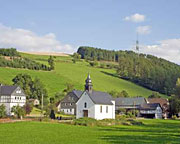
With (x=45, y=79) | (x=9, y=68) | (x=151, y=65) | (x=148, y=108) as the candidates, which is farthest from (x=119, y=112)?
(x=151, y=65)

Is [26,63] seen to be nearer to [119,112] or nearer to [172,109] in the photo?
[119,112]

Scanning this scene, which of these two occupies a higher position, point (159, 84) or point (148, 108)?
point (159, 84)

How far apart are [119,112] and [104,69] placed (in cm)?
6383

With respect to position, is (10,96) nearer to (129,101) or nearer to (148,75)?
(129,101)

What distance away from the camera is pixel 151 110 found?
101875 mm

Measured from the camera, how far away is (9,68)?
397ft

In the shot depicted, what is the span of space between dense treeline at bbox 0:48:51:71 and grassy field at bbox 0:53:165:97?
3804 millimetres

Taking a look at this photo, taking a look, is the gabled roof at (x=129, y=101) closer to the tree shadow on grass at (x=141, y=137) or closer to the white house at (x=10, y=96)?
the white house at (x=10, y=96)

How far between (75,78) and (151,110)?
40.8 meters

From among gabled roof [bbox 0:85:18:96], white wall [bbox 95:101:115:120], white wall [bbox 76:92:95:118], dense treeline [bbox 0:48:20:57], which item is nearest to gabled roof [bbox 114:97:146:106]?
white wall [bbox 95:101:115:120]

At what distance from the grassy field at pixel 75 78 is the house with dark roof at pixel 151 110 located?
21.0m

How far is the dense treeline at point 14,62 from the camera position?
123688mm

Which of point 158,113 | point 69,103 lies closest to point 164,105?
point 158,113

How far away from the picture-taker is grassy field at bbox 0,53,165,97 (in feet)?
377
